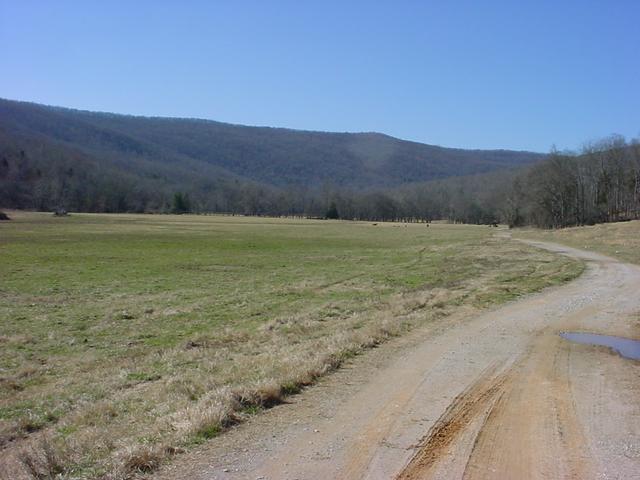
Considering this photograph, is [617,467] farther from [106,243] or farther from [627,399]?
[106,243]

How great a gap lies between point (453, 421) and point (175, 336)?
1159 cm

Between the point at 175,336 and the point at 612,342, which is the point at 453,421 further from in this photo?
the point at 175,336

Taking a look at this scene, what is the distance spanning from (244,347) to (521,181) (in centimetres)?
11347

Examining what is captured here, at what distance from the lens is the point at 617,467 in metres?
6.38

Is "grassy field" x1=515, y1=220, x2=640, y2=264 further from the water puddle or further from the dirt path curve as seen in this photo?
the dirt path curve

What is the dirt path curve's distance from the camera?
6.40 metres

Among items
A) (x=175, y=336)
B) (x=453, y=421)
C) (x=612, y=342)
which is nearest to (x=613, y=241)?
(x=612, y=342)

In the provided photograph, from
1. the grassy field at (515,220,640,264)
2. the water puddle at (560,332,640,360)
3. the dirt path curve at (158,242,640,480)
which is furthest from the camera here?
the grassy field at (515,220,640,264)

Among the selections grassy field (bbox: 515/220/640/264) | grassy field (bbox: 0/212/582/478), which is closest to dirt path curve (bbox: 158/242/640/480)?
grassy field (bbox: 0/212/582/478)

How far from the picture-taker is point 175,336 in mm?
17516

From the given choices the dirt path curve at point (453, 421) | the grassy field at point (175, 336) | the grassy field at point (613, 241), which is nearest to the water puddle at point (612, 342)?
the dirt path curve at point (453, 421)

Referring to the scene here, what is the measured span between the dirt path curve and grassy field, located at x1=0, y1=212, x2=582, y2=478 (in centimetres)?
74

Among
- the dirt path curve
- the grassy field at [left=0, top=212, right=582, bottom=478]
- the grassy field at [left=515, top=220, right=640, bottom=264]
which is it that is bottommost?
the grassy field at [left=0, top=212, right=582, bottom=478]

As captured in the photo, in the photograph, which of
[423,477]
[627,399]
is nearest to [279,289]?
[627,399]
